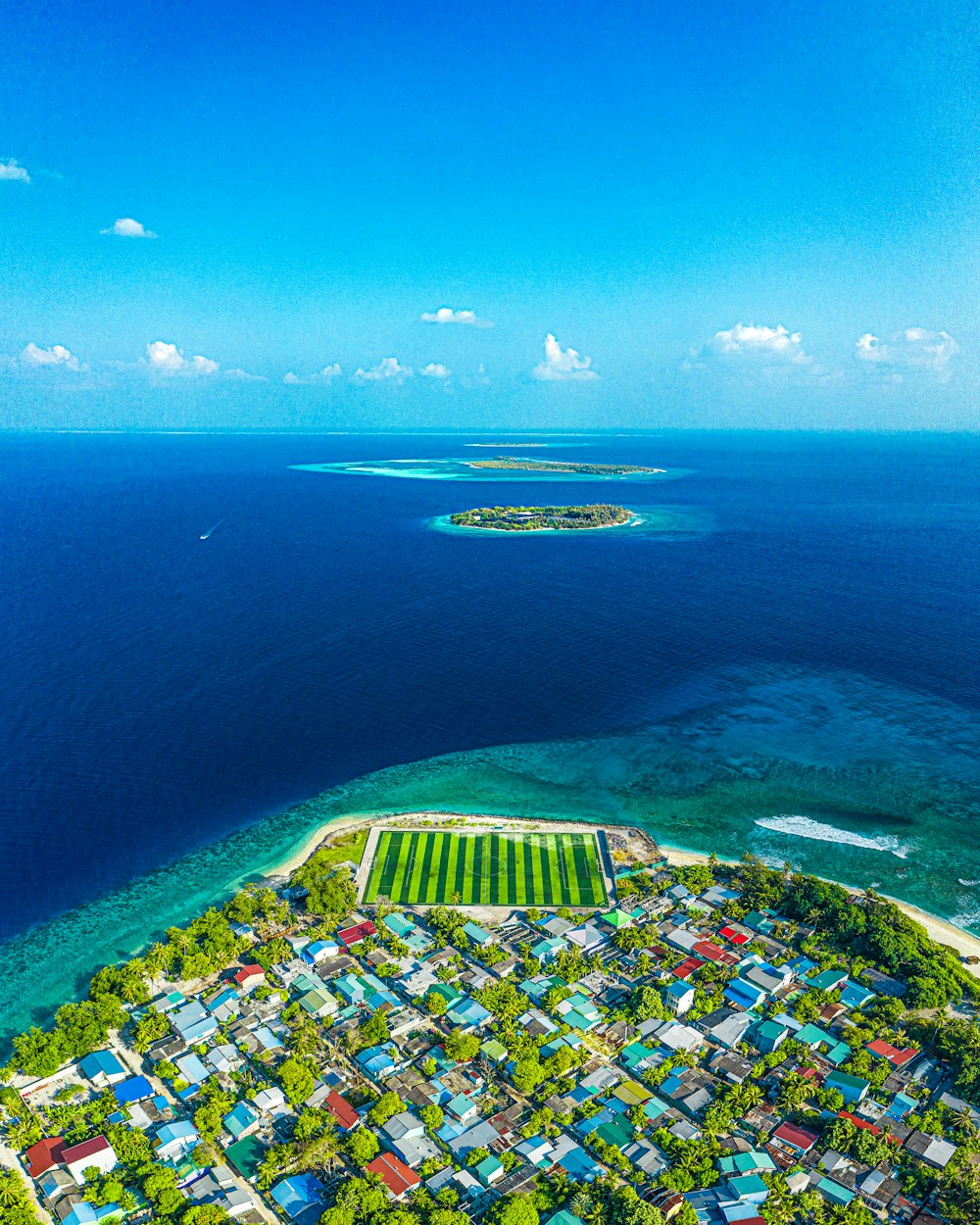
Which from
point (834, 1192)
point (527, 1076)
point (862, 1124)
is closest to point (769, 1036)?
point (862, 1124)

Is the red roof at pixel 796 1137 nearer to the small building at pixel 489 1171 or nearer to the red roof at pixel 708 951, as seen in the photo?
the red roof at pixel 708 951

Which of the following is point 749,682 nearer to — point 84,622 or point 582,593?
point 582,593

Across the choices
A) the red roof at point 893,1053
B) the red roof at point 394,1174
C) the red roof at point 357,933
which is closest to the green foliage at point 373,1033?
the red roof at point 394,1174

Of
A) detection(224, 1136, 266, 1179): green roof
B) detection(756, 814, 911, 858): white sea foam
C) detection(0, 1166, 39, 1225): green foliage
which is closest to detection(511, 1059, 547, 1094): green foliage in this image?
detection(224, 1136, 266, 1179): green roof

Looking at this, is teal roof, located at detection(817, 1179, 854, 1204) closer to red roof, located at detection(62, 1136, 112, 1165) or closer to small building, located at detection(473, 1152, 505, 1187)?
small building, located at detection(473, 1152, 505, 1187)

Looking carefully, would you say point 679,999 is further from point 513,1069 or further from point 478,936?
point 478,936

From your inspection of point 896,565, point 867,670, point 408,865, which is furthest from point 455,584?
point 896,565
